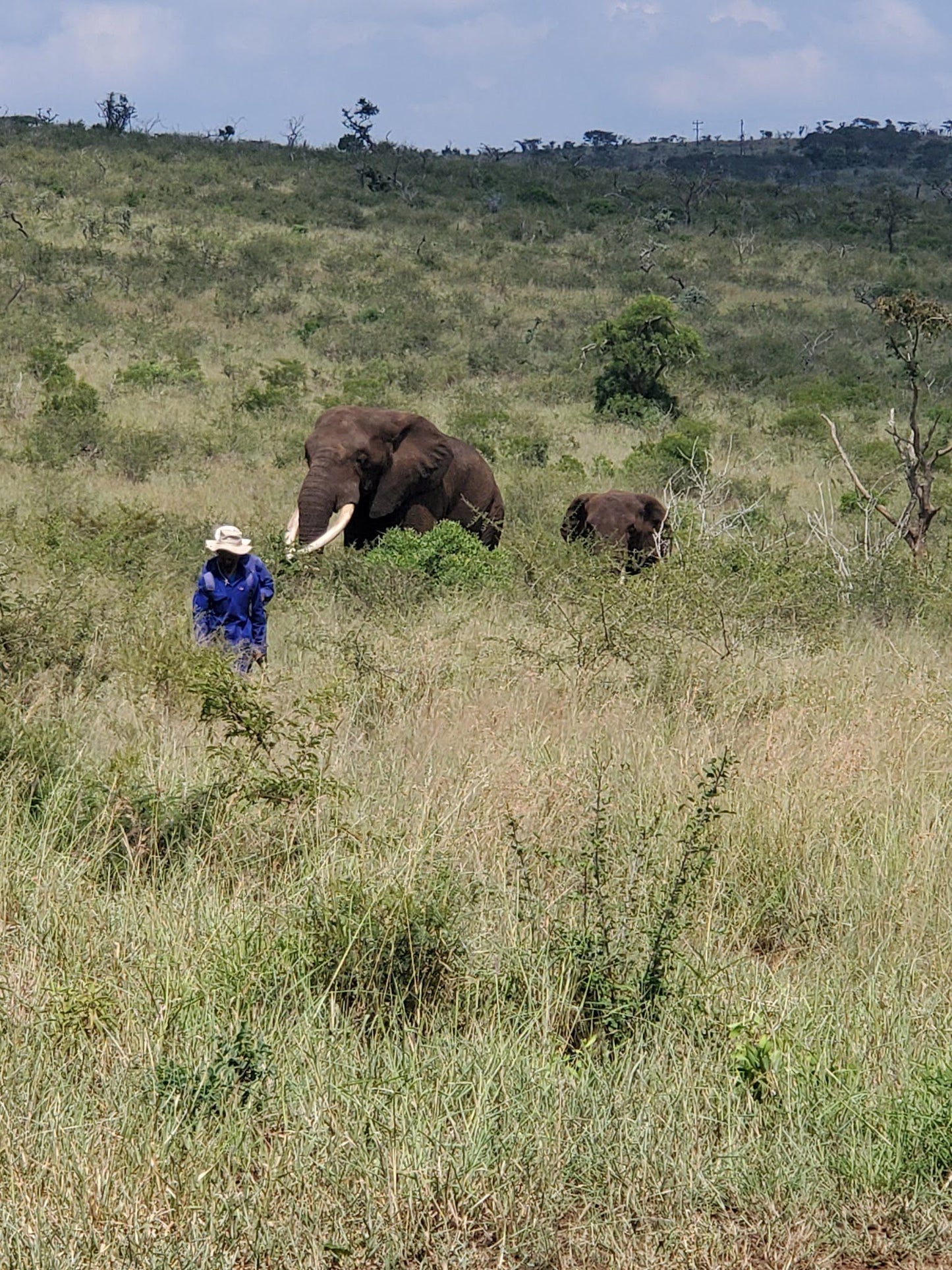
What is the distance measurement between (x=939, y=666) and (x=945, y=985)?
404 cm

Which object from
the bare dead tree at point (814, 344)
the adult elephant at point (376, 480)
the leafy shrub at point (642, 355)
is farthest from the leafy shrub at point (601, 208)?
the adult elephant at point (376, 480)

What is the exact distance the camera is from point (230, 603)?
319 inches

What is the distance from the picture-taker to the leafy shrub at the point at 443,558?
10703 millimetres

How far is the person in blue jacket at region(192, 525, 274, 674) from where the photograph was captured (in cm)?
797

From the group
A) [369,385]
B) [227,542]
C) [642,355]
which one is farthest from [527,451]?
[227,542]

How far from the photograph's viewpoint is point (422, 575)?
10578 millimetres

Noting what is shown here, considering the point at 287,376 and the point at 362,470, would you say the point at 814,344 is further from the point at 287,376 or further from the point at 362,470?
the point at 362,470

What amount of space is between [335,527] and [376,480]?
2.84 feet

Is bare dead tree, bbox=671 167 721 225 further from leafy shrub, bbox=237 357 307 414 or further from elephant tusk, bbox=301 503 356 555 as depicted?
elephant tusk, bbox=301 503 356 555

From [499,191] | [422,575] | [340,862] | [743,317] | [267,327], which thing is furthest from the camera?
[499,191]

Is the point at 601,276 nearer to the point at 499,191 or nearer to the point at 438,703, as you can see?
the point at 499,191

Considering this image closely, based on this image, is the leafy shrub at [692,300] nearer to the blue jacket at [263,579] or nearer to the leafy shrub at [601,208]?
the leafy shrub at [601,208]

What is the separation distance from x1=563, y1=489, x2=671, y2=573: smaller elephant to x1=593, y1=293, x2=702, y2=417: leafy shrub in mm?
12135

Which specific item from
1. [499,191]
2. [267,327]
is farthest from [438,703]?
[499,191]
